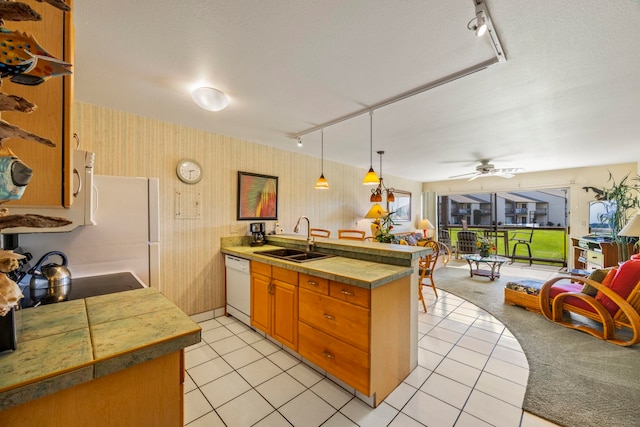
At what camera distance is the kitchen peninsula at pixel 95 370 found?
Result: 71 cm

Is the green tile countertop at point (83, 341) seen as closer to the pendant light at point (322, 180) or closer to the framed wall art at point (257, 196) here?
the framed wall art at point (257, 196)

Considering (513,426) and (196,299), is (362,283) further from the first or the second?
(196,299)

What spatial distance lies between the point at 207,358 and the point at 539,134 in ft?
15.2

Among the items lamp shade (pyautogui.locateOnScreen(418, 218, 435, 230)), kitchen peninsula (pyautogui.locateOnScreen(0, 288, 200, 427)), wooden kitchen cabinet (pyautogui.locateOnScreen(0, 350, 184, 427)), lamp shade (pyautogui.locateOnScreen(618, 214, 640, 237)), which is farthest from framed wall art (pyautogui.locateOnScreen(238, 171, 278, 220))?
lamp shade (pyautogui.locateOnScreen(418, 218, 435, 230))

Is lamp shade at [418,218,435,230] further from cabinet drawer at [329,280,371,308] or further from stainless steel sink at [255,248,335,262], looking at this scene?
cabinet drawer at [329,280,371,308]

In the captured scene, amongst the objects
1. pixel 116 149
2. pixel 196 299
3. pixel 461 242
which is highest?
pixel 116 149

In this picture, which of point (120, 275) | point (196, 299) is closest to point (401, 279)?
point (120, 275)

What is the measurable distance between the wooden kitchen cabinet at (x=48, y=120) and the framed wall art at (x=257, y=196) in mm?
2531

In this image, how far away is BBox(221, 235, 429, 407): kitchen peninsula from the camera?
174 centimetres

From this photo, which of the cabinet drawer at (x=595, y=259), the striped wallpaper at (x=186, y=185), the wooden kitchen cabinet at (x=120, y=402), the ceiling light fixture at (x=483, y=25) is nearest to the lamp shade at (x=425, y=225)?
the cabinet drawer at (x=595, y=259)

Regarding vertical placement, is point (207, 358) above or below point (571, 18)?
below

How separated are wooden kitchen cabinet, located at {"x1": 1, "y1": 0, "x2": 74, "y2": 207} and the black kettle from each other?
828 mm

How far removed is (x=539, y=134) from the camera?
3.22 metres

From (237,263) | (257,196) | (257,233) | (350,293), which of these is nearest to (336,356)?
(350,293)
